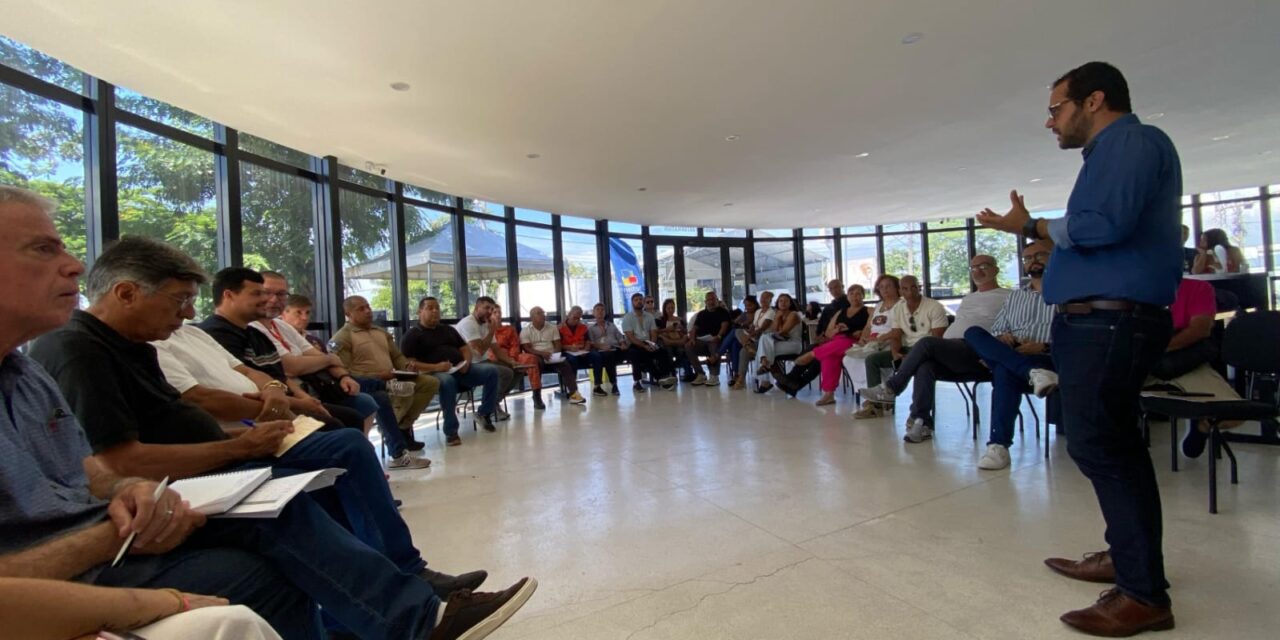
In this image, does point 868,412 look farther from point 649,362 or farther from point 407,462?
point 407,462

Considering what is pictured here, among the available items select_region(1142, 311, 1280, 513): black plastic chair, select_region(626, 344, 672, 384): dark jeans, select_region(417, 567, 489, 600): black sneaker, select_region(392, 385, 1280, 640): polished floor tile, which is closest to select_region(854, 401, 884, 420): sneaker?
select_region(392, 385, 1280, 640): polished floor tile

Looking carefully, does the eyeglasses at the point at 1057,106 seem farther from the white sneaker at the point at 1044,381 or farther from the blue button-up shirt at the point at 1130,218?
the white sneaker at the point at 1044,381

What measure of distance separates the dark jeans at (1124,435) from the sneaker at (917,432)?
80.1 inches

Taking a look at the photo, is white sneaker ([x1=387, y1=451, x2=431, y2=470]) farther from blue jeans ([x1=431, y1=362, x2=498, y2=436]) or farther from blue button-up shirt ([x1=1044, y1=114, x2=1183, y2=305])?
blue button-up shirt ([x1=1044, y1=114, x2=1183, y2=305])

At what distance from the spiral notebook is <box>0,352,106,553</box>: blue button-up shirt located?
147 millimetres

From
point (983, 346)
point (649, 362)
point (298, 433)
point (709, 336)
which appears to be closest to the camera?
point (298, 433)

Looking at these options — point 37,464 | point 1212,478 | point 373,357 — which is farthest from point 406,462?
point 1212,478

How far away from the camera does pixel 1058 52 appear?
Answer: 3766 millimetres

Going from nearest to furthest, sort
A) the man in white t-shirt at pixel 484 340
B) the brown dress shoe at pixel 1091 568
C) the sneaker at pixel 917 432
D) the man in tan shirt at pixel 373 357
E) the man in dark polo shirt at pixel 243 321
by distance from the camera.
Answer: the brown dress shoe at pixel 1091 568 → the man in dark polo shirt at pixel 243 321 → the sneaker at pixel 917 432 → the man in tan shirt at pixel 373 357 → the man in white t-shirt at pixel 484 340

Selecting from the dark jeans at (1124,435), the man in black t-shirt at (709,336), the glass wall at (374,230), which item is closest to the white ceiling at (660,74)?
the glass wall at (374,230)

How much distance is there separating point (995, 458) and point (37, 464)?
11.2 feet

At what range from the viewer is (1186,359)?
2.52 metres

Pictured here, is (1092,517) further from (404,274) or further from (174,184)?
(404,274)

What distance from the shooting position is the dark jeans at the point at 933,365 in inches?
140
